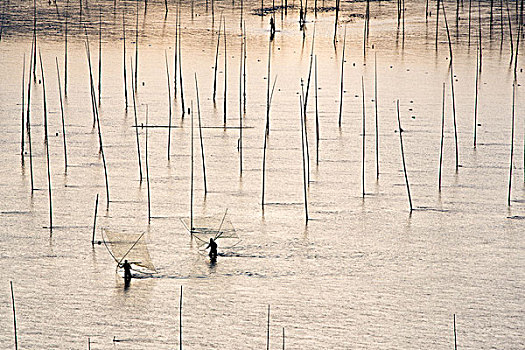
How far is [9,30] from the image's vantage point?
23.0ft

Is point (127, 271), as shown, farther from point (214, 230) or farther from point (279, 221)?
point (279, 221)

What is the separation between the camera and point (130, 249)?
287 centimetres

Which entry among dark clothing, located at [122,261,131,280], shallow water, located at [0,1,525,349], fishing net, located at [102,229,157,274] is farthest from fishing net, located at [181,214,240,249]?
dark clothing, located at [122,261,131,280]

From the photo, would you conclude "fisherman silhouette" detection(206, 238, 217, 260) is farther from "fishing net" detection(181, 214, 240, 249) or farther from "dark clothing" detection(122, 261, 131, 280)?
"dark clothing" detection(122, 261, 131, 280)

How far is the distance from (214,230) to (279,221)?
0.24 metres

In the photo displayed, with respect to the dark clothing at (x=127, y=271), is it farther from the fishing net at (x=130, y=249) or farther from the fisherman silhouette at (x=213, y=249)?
the fisherman silhouette at (x=213, y=249)

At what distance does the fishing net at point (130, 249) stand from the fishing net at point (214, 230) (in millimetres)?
175

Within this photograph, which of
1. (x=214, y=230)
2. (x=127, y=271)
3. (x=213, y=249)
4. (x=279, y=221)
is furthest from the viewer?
(x=279, y=221)

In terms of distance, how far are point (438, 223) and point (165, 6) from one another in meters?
5.47

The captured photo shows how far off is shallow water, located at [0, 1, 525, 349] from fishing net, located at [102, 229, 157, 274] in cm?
3

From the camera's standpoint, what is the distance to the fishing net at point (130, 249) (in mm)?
2766

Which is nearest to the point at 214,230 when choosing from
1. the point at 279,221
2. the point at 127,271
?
the point at 279,221

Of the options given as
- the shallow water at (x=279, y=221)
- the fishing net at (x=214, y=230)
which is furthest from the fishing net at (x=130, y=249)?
the fishing net at (x=214, y=230)

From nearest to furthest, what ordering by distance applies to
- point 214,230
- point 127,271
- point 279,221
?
point 127,271 → point 214,230 → point 279,221
